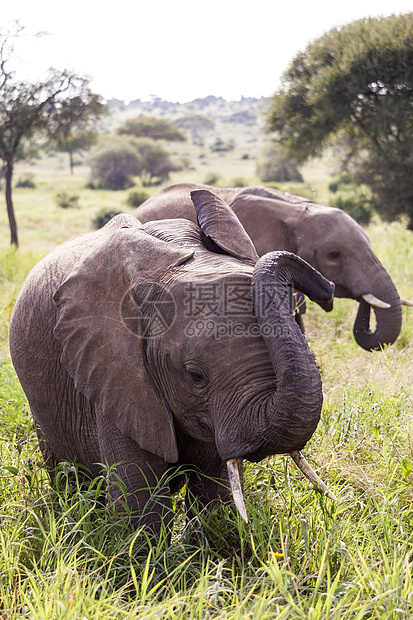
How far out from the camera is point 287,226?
5.55m

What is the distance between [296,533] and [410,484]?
0.71 m

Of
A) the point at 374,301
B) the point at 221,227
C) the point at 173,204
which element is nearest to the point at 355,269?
the point at 374,301

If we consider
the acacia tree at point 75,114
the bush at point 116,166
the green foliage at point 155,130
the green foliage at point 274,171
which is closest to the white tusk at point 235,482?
the acacia tree at point 75,114

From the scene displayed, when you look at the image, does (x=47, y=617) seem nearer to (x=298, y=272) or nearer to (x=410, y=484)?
(x=298, y=272)

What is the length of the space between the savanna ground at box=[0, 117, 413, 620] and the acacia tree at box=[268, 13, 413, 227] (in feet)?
31.6

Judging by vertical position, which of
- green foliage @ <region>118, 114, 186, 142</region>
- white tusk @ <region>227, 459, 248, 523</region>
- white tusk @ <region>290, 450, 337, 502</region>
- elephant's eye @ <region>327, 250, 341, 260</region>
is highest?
green foliage @ <region>118, 114, 186, 142</region>

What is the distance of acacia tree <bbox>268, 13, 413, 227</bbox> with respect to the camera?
41.0ft

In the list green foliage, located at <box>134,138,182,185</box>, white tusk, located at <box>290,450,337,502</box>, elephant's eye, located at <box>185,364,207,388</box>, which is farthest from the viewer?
green foliage, located at <box>134,138,182,185</box>

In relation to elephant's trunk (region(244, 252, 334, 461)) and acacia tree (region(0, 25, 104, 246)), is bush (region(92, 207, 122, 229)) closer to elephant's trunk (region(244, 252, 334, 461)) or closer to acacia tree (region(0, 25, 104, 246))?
acacia tree (region(0, 25, 104, 246))

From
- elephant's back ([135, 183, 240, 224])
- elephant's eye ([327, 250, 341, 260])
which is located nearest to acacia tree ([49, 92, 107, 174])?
elephant's back ([135, 183, 240, 224])

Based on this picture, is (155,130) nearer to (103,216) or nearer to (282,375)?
(103,216)

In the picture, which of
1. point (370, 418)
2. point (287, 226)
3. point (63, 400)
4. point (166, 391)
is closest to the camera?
point (166, 391)

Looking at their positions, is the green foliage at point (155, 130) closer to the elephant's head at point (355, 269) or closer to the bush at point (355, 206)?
the bush at point (355, 206)

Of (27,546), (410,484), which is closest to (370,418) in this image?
(410,484)
